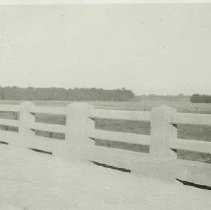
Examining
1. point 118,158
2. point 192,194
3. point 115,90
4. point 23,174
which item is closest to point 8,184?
point 23,174

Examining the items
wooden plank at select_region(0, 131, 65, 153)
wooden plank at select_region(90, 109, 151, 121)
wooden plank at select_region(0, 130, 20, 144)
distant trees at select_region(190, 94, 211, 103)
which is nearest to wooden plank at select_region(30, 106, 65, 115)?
wooden plank at select_region(0, 131, 65, 153)

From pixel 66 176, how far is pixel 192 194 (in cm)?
220

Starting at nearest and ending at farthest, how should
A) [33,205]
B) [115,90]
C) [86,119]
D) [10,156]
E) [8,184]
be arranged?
1. [33,205]
2. [8,184]
3. [86,119]
4. [10,156]
5. [115,90]

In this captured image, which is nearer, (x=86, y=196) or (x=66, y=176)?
(x=86, y=196)

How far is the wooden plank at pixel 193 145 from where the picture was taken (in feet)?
22.5

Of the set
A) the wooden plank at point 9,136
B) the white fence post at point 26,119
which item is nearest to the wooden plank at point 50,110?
the white fence post at point 26,119

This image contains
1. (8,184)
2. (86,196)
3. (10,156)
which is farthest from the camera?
(10,156)

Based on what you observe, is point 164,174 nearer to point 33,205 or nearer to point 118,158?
point 118,158

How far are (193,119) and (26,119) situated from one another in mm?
5177

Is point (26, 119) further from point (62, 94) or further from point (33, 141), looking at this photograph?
point (62, 94)

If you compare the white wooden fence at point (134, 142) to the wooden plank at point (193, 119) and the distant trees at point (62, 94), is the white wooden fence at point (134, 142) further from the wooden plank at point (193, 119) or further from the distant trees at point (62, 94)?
the distant trees at point (62, 94)

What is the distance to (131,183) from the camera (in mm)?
7211

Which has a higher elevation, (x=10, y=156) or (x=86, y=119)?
(x=86, y=119)

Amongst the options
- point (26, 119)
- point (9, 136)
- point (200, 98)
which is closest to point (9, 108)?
point (9, 136)
